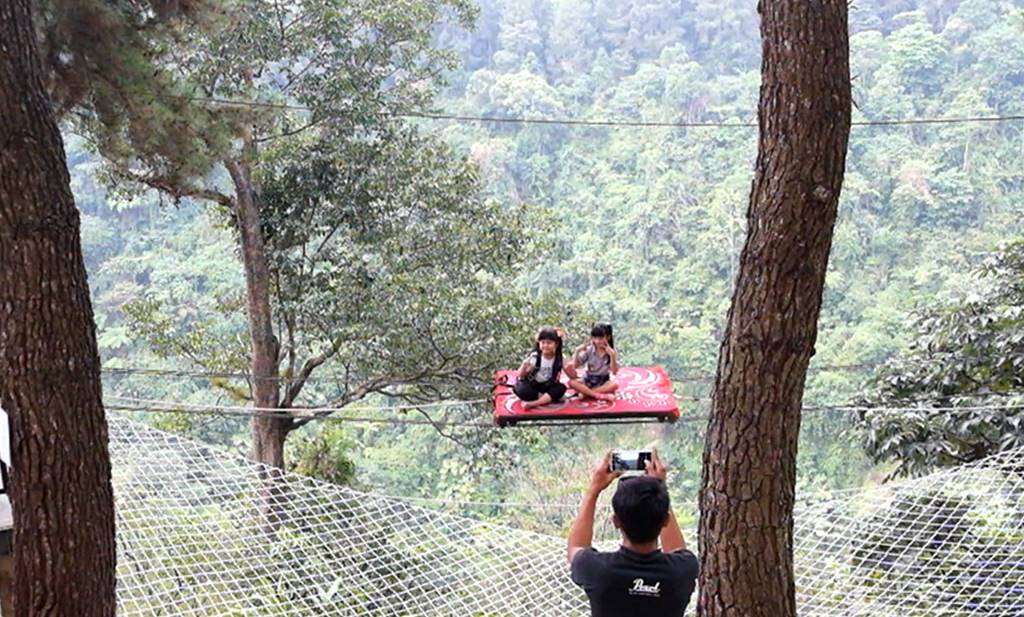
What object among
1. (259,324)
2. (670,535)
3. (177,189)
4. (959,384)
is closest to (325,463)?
(259,324)

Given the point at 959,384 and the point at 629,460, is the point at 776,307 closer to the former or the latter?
the point at 629,460

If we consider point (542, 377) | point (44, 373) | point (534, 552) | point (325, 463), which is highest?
point (44, 373)

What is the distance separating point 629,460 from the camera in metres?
1.46

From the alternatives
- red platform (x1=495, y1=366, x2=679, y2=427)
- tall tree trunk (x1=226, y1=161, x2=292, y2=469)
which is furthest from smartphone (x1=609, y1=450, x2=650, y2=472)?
tall tree trunk (x1=226, y1=161, x2=292, y2=469)

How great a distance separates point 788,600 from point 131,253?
7202 millimetres

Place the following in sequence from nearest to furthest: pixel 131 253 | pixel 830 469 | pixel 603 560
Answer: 1. pixel 603 560
2. pixel 830 469
3. pixel 131 253

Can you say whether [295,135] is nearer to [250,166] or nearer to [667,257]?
[250,166]

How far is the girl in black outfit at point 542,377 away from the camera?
11.1 feet

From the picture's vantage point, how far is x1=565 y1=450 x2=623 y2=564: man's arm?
4.62 feet

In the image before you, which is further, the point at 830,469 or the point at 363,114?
the point at 830,469

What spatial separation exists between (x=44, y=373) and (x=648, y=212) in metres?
7.30

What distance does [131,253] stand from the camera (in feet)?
26.3

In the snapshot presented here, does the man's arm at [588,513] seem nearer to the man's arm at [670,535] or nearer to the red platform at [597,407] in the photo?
the man's arm at [670,535]

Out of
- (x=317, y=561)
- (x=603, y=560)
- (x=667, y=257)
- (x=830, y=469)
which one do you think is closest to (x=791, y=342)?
(x=603, y=560)
